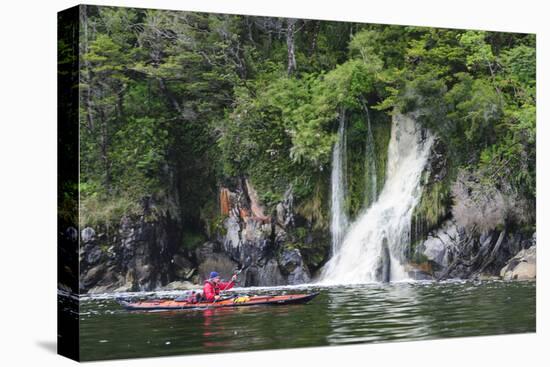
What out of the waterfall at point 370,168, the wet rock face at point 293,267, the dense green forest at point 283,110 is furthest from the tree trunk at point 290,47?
the wet rock face at point 293,267

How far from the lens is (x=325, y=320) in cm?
1602

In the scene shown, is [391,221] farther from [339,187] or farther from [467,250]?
[467,250]

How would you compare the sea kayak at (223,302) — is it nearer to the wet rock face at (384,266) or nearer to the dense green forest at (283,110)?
the dense green forest at (283,110)

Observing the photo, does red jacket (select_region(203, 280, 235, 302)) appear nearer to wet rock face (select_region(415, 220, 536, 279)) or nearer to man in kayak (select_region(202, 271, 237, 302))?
man in kayak (select_region(202, 271, 237, 302))

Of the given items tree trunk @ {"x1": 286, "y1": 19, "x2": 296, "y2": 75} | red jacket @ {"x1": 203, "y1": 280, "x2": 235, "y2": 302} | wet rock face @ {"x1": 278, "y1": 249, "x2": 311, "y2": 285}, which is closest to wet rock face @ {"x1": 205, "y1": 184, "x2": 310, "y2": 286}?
wet rock face @ {"x1": 278, "y1": 249, "x2": 311, "y2": 285}

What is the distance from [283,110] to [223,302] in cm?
257

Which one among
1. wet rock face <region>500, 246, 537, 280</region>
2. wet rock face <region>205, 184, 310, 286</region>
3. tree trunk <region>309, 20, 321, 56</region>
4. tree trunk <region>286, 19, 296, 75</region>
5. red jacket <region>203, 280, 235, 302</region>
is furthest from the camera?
wet rock face <region>500, 246, 537, 280</region>

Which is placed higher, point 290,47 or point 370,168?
point 290,47

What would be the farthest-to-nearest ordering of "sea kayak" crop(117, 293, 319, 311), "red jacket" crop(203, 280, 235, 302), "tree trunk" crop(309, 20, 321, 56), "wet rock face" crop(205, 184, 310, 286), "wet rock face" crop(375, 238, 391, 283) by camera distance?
"wet rock face" crop(375, 238, 391, 283), "tree trunk" crop(309, 20, 321, 56), "wet rock face" crop(205, 184, 310, 286), "red jacket" crop(203, 280, 235, 302), "sea kayak" crop(117, 293, 319, 311)

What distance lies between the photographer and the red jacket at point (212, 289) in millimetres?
15734

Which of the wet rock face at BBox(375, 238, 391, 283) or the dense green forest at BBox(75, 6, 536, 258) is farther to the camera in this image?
the wet rock face at BBox(375, 238, 391, 283)

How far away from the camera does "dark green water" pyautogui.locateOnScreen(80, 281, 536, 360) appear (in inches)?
590

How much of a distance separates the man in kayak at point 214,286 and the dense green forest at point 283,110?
1.64ft

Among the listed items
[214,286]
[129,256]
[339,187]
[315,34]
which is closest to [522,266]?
[339,187]
